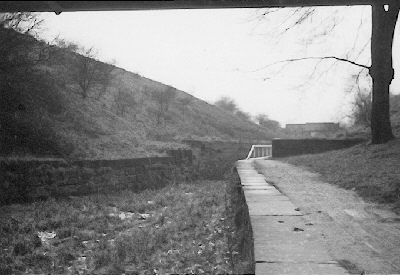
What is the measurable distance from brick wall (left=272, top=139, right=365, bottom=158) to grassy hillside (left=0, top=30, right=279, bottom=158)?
545 cm

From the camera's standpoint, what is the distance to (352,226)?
3.79 m

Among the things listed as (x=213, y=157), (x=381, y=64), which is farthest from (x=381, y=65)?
(x=213, y=157)

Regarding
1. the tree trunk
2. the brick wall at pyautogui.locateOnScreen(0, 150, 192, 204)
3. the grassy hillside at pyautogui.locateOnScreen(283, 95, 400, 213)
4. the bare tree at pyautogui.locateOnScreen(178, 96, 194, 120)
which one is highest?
the bare tree at pyautogui.locateOnScreen(178, 96, 194, 120)

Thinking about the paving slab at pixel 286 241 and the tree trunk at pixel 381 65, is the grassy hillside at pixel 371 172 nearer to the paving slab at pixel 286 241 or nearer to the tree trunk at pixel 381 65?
the tree trunk at pixel 381 65

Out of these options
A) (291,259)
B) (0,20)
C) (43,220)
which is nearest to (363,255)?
(291,259)

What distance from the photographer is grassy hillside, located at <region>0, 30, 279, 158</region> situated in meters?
10.6

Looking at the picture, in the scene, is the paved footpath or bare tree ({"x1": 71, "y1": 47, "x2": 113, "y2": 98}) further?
bare tree ({"x1": 71, "y1": 47, "x2": 113, "y2": 98})

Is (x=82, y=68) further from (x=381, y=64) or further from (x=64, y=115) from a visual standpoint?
(x=381, y=64)

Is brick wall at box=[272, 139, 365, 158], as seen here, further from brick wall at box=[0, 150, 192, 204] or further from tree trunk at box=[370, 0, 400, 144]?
brick wall at box=[0, 150, 192, 204]

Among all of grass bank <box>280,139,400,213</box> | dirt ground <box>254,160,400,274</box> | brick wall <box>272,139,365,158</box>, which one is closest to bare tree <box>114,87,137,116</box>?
brick wall <box>272,139,365,158</box>

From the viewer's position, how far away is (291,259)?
8.61 ft

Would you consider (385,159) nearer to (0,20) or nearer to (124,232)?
(124,232)

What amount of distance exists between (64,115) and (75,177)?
13.2 ft

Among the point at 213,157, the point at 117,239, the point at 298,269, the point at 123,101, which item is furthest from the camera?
the point at 123,101
